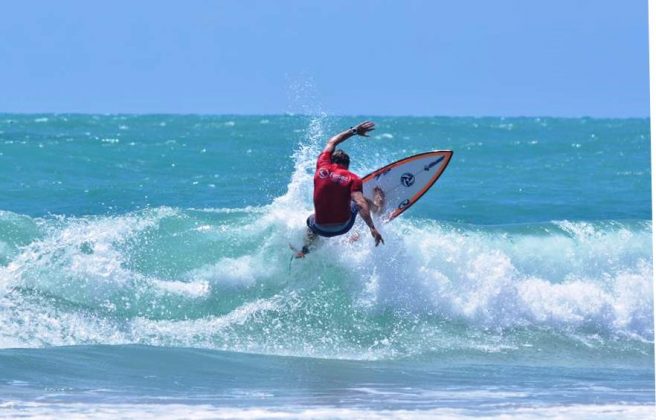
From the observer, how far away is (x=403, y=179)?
39.4 feet

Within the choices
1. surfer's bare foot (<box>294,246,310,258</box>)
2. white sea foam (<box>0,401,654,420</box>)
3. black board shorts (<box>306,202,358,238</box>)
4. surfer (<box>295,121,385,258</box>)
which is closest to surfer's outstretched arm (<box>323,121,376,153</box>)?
surfer (<box>295,121,385,258</box>)

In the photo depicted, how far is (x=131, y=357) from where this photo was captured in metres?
9.69

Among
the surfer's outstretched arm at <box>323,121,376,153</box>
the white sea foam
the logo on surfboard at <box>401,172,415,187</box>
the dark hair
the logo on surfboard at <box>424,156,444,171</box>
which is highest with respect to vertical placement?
the logo on surfboard at <box>424,156,444,171</box>

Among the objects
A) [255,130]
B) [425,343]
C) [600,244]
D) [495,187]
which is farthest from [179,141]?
[425,343]

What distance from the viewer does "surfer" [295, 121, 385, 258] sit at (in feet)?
34.0

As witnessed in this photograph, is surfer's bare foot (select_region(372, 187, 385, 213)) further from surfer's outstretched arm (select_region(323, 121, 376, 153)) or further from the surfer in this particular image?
surfer's outstretched arm (select_region(323, 121, 376, 153))

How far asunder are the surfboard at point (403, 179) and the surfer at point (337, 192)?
4.08 feet

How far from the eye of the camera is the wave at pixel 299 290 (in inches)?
430

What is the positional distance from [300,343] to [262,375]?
159 cm

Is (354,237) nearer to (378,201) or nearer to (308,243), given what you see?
(378,201)

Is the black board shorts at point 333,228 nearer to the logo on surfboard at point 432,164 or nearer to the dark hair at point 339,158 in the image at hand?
the dark hair at point 339,158

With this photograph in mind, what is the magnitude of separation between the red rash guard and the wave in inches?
49.3

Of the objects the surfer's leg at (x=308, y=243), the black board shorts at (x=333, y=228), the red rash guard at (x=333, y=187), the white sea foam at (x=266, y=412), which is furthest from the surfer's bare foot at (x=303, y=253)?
the white sea foam at (x=266, y=412)

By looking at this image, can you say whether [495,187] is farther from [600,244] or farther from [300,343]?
[300,343]
